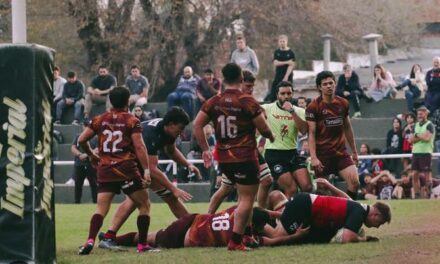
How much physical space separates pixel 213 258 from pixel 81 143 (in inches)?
92.1

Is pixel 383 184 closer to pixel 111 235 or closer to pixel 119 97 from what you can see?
pixel 111 235

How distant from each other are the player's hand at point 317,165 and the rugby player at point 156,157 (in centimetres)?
158

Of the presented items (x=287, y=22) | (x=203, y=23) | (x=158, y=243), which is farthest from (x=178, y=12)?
(x=158, y=243)

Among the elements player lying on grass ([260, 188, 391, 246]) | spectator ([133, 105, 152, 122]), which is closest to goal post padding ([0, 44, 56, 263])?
player lying on grass ([260, 188, 391, 246])

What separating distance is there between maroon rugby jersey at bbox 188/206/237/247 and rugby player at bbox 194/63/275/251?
1.82 ft

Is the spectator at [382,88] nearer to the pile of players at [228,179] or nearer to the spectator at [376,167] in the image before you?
the spectator at [376,167]

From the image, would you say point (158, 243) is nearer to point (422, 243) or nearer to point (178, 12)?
point (422, 243)

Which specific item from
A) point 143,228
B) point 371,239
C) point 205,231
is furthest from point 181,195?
point 371,239

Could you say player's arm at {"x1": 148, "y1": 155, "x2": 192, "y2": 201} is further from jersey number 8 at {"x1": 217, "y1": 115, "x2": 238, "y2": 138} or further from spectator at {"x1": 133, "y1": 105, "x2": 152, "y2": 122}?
spectator at {"x1": 133, "y1": 105, "x2": 152, "y2": 122}

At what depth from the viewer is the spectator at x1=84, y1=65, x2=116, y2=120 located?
30.6 meters

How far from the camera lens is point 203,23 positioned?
41.5 metres

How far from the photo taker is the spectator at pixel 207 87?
29344mm

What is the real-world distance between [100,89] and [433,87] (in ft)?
28.1

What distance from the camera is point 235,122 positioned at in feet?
44.7
